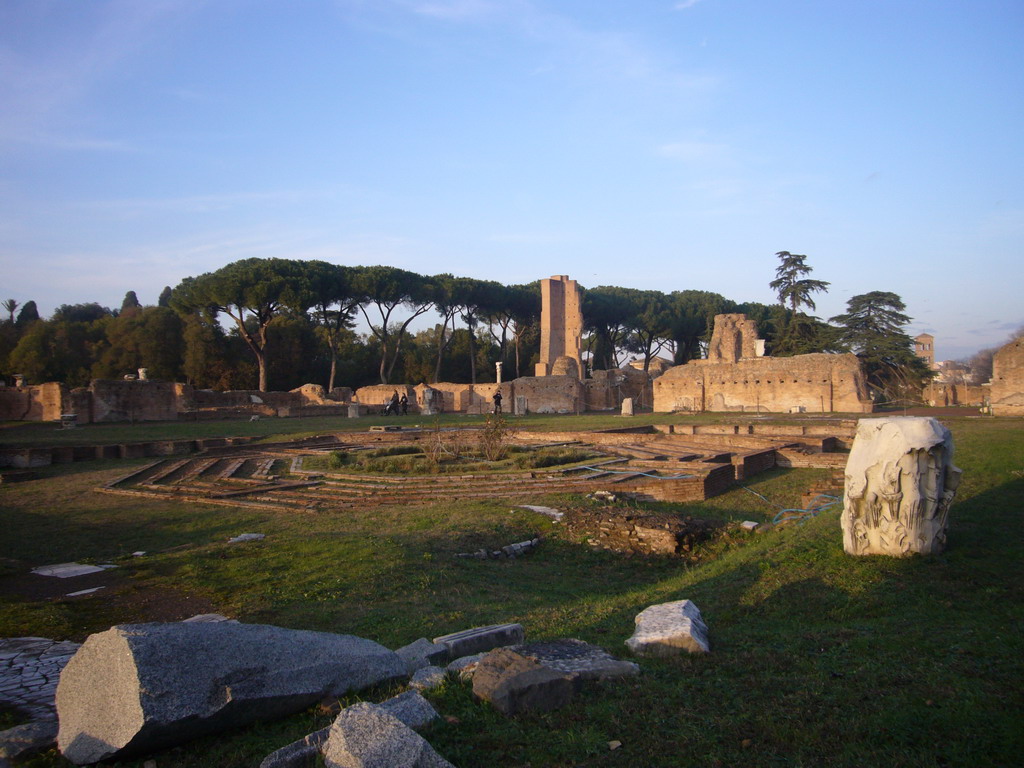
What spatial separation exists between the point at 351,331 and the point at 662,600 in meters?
49.0

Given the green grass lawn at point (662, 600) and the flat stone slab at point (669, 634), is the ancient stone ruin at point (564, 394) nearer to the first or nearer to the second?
the green grass lawn at point (662, 600)

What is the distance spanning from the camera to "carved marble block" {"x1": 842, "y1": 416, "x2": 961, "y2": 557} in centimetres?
499

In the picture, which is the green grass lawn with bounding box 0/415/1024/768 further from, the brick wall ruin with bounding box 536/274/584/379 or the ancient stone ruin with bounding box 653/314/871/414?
the brick wall ruin with bounding box 536/274/584/379

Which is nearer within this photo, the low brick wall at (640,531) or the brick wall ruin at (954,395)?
the low brick wall at (640,531)

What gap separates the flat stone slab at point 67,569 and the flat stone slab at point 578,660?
5.14 meters

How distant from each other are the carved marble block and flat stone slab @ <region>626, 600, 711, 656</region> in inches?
76.8

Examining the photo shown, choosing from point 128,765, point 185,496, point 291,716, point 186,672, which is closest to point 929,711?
point 291,716

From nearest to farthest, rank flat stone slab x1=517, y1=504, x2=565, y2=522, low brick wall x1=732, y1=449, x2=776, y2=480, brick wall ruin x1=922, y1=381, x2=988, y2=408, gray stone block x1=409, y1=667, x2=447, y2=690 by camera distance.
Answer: gray stone block x1=409, y1=667, x2=447, y2=690, flat stone slab x1=517, y1=504, x2=565, y2=522, low brick wall x1=732, y1=449, x2=776, y2=480, brick wall ruin x1=922, y1=381, x2=988, y2=408

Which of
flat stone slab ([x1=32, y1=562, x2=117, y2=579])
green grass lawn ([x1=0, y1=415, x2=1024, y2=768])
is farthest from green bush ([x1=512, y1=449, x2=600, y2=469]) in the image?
flat stone slab ([x1=32, y1=562, x2=117, y2=579])

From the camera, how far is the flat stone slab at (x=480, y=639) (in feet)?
12.2

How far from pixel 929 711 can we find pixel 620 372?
37.7m

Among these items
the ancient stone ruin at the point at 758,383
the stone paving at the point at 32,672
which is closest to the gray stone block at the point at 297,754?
the stone paving at the point at 32,672

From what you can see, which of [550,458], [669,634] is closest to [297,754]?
[669,634]

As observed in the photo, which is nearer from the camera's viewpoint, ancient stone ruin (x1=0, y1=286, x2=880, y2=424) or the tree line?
ancient stone ruin (x1=0, y1=286, x2=880, y2=424)
